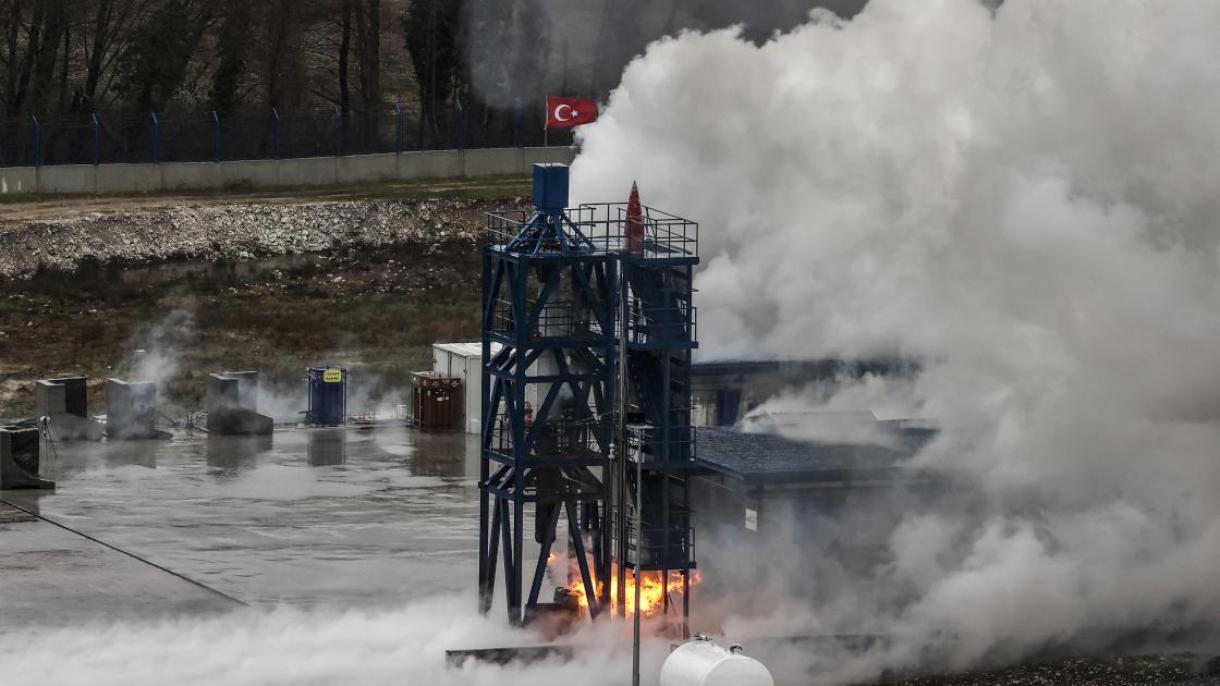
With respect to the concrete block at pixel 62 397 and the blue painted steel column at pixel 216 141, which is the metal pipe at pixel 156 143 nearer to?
the blue painted steel column at pixel 216 141

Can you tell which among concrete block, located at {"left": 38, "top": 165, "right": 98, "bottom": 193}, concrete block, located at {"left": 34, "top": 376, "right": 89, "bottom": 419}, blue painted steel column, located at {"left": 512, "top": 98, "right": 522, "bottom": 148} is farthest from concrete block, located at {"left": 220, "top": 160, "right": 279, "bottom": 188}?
concrete block, located at {"left": 34, "top": 376, "right": 89, "bottom": 419}

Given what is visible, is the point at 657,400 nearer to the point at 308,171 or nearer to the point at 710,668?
the point at 710,668

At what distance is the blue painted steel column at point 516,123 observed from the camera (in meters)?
87.7

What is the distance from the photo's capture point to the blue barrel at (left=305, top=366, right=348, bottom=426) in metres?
58.2

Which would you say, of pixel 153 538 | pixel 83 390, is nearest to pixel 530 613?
pixel 153 538

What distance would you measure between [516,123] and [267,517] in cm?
4365

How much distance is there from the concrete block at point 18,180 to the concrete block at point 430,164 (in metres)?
15.3

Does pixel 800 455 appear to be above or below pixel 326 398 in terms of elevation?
below

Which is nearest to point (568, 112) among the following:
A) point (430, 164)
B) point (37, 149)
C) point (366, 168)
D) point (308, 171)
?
point (37, 149)

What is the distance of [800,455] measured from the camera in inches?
1593

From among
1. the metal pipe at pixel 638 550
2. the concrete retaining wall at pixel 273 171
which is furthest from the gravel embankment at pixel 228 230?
the metal pipe at pixel 638 550

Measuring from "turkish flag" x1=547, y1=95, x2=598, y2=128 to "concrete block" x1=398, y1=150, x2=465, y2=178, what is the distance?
44.2 m

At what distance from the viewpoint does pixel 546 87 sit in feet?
281

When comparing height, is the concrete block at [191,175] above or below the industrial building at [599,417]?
above
